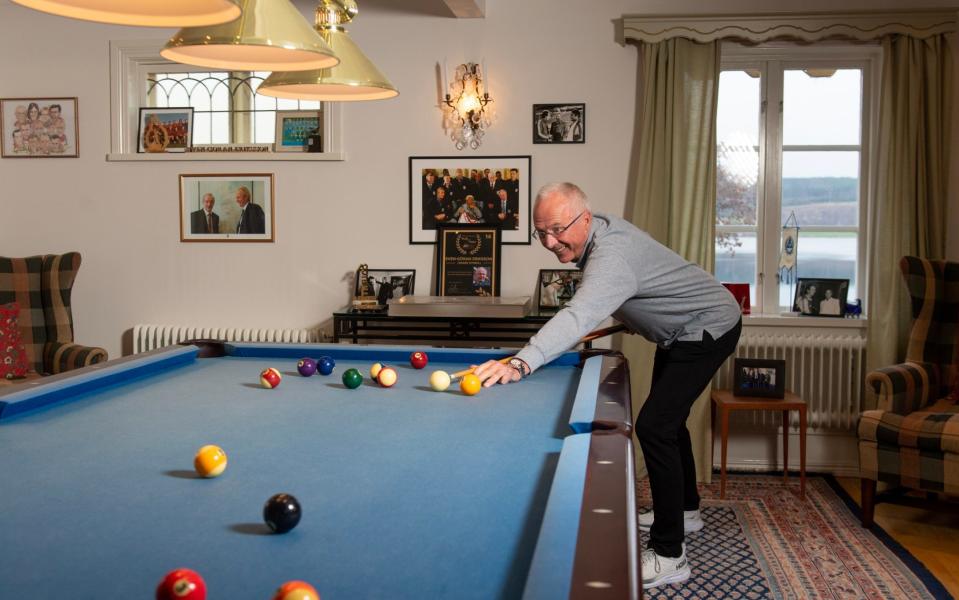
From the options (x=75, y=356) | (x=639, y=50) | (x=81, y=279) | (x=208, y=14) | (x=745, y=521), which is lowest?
(x=745, y=521)

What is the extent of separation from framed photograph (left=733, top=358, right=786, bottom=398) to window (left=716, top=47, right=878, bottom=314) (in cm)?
59

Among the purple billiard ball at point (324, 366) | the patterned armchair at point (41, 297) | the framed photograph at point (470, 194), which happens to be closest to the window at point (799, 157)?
the framed photograph at point (470, 194)

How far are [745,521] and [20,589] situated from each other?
3.41 meters

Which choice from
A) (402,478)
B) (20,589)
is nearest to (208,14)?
(402,478)

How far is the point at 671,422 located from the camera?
3.21m

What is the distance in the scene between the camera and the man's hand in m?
2.71

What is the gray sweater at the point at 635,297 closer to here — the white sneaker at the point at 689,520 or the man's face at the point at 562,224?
the man's face at the point at 562,224

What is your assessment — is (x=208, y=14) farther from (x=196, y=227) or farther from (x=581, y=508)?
(x=196, y=227)

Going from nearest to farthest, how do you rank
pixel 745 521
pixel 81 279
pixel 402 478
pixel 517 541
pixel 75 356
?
pixel 517 541
pixel 402 478
pixel 745 521
pixel 75 356
pixel 81 279

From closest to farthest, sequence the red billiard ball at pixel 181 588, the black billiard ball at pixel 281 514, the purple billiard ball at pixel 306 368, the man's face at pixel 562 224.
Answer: the red billiard ball at pixel 181 588 < the black billiard ball at pixel 281 514 < the purple billiard ball at pixel 306 368 < the man's face at pixel 562 224

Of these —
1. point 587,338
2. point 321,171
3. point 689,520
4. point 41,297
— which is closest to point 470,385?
point 587,338

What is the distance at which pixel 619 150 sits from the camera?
4.82m

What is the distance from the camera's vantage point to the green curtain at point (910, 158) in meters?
4.51

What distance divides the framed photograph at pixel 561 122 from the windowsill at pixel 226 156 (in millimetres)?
1065
